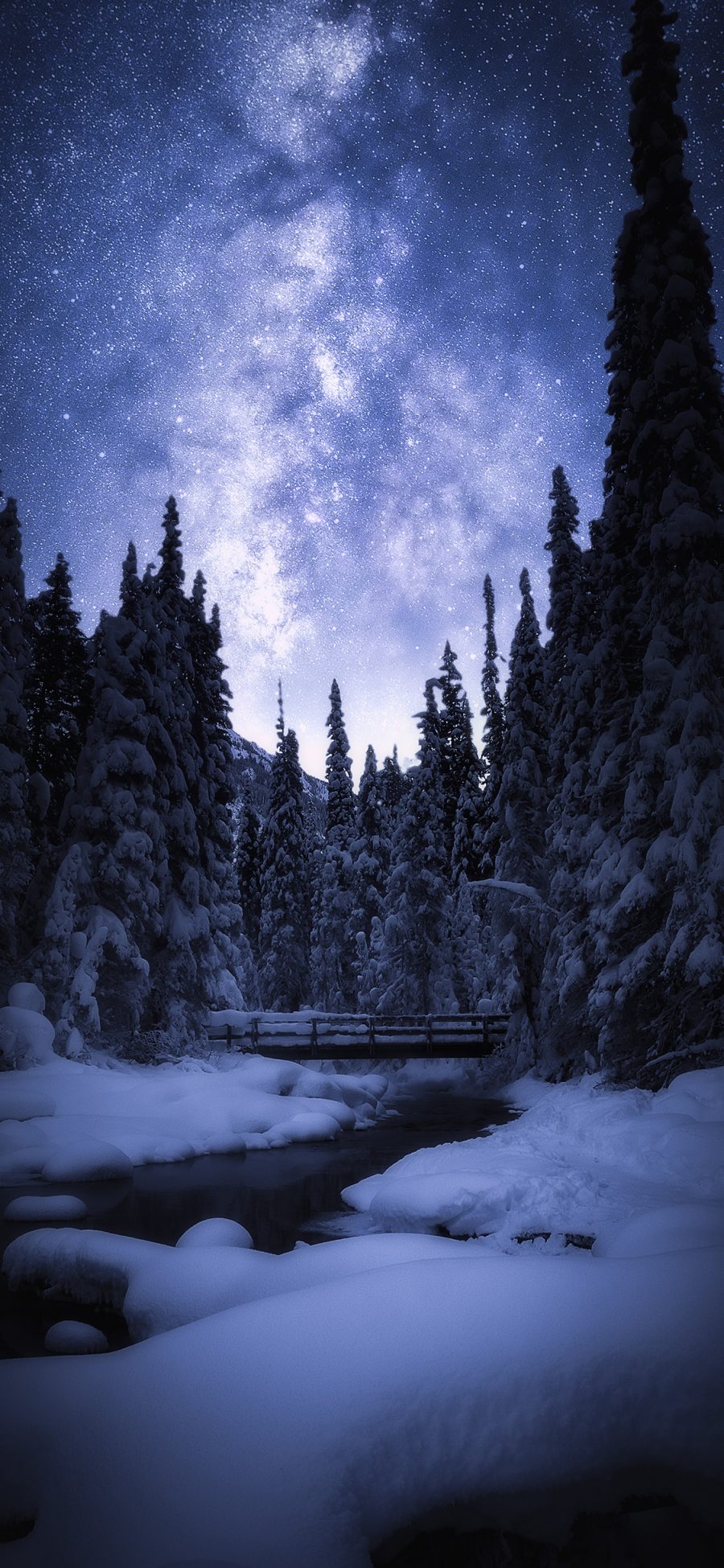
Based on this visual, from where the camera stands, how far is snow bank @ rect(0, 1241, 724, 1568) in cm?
316

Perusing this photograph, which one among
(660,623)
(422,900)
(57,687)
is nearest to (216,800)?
(57,687)

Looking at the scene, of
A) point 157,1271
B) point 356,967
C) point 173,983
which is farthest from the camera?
point 356,967

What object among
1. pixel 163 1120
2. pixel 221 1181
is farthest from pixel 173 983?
pixel 221 1181

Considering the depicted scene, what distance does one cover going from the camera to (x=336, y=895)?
40906 millimetres

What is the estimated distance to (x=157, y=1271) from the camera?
616cm

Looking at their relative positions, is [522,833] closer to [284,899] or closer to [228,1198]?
[228,1198]

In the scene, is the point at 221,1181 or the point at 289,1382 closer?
the point at 289,1382

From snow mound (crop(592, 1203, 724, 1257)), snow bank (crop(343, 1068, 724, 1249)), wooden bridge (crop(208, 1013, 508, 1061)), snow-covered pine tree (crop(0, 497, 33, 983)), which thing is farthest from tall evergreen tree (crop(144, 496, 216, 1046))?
snow mound (crop(592, 1203, 724, 1257))

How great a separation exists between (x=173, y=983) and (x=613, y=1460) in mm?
20760

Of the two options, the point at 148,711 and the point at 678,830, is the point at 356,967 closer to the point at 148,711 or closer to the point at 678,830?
the point at 148,711

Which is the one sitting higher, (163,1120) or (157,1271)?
(157,1271)

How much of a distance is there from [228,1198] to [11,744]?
1280 cm

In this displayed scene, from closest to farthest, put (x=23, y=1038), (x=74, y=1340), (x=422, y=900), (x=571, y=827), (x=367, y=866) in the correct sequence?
(x=74, y=1340) → (x=23, y=1038) → (x=571, y=827) → (x=422, y=900) → (x=367, y=866)

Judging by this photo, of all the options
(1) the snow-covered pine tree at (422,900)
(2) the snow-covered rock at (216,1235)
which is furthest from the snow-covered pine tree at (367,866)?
(2) the snow-covered rock at (216,1235)
